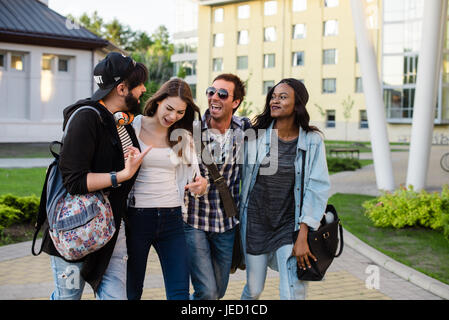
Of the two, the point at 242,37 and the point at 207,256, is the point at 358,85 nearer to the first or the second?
the point at 242,37

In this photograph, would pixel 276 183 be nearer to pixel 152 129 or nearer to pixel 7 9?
pixel 152 129

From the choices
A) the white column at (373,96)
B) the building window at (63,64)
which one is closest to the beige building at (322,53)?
the building window at (63,64)

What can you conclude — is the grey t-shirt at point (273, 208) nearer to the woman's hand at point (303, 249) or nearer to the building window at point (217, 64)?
the woman's hand at point (303, 249)

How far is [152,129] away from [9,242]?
16.5ft

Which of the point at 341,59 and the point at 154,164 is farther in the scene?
the point at 341,59

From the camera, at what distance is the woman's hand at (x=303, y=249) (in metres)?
3.80

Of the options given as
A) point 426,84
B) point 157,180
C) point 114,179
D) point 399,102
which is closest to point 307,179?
point 157,180

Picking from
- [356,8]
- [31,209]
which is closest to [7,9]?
[356,8]

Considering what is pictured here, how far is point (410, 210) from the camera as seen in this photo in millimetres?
9117

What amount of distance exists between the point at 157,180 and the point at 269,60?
55.5 m

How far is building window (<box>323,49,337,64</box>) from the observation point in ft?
177

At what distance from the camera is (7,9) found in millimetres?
29547

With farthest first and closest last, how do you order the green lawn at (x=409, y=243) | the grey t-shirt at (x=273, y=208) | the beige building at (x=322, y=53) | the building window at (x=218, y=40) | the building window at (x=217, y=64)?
the building window at (x=217, y=64), the building window at (x=218, y=40), the beige building at (x=322, y=53), the green lawn at (x=409, y=243), the grey t-shirt at (x=273, y=208)

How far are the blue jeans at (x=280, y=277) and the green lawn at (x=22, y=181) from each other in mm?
8529
